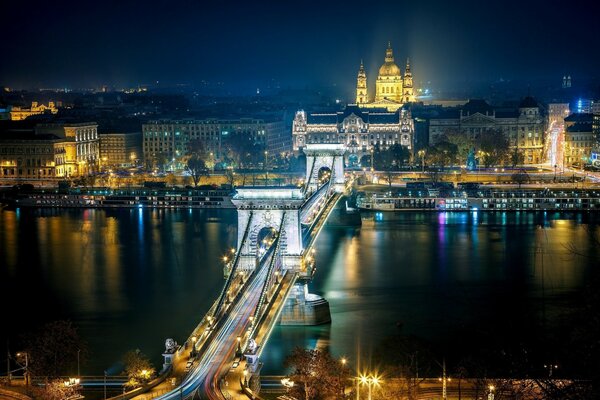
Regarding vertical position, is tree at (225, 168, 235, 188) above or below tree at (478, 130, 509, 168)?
below

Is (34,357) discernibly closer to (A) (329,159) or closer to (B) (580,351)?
(B) (580,351)

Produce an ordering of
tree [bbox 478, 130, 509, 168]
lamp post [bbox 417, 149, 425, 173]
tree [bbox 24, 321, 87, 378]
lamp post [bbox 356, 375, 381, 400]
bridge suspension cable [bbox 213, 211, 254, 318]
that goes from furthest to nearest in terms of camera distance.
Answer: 1. tree [bbox 478, 130, 509, 168]
2. lamp post [bbox 417, 149, 425, 173]
3. bridge suspension cable [bbox 213, 211, 254, 318]
4. tree [bbox 24, 321, 87, 378]
5. lamp post [bbox 356, 375, 381, 400]

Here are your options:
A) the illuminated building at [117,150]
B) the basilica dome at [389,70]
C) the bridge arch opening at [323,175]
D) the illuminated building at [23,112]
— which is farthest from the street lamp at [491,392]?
the basilica dome at [389,70]

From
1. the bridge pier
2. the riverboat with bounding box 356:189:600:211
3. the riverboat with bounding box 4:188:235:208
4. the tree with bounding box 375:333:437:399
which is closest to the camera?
the tree with bounding box 375:333:437:399

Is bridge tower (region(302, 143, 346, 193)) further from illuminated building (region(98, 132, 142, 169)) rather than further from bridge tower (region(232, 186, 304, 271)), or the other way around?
illuminated building (region(98, 132, 142, 169))

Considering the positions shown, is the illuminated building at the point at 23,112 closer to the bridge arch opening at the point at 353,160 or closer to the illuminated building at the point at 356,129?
the illuminated building at the point at 356,129

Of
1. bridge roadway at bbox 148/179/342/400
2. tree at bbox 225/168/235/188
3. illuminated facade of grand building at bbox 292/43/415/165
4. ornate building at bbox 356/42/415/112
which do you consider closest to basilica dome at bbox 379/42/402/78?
ornate building at bbox 356/42/415/112
